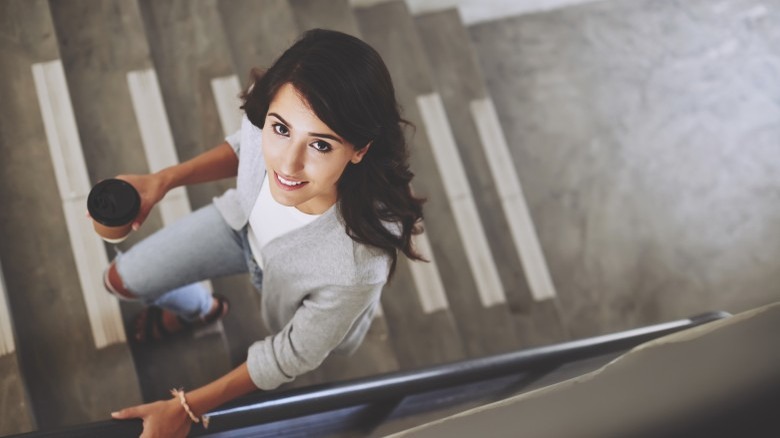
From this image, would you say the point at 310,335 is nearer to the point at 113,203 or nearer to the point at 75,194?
the point at 113,203

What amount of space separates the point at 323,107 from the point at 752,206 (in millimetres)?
3088

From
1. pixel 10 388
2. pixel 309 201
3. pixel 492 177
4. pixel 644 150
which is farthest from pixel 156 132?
pixel 644 150

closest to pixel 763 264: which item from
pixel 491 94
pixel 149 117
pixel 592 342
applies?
pixel 491 94

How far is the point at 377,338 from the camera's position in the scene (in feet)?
7.52

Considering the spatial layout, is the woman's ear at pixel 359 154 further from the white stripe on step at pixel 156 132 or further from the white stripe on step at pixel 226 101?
the white stripe on step at pixel 226 101

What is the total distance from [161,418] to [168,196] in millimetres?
1093

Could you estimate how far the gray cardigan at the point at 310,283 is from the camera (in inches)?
44.7

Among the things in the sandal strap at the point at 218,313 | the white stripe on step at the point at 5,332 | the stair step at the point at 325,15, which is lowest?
the sandal strap at the point at 218,313

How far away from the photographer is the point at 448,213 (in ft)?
9.29

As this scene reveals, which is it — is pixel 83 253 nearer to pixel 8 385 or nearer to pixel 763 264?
pixel 8 385

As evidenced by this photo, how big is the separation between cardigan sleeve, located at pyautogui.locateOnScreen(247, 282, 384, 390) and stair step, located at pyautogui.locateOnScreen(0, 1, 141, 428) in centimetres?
82

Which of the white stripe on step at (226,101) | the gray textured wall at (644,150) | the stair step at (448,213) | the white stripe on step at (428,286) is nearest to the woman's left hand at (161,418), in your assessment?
the white stripe on step at (226,101)

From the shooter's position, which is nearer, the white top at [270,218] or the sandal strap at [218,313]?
the white top at [270,218]

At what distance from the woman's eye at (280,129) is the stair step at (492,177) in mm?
2044
